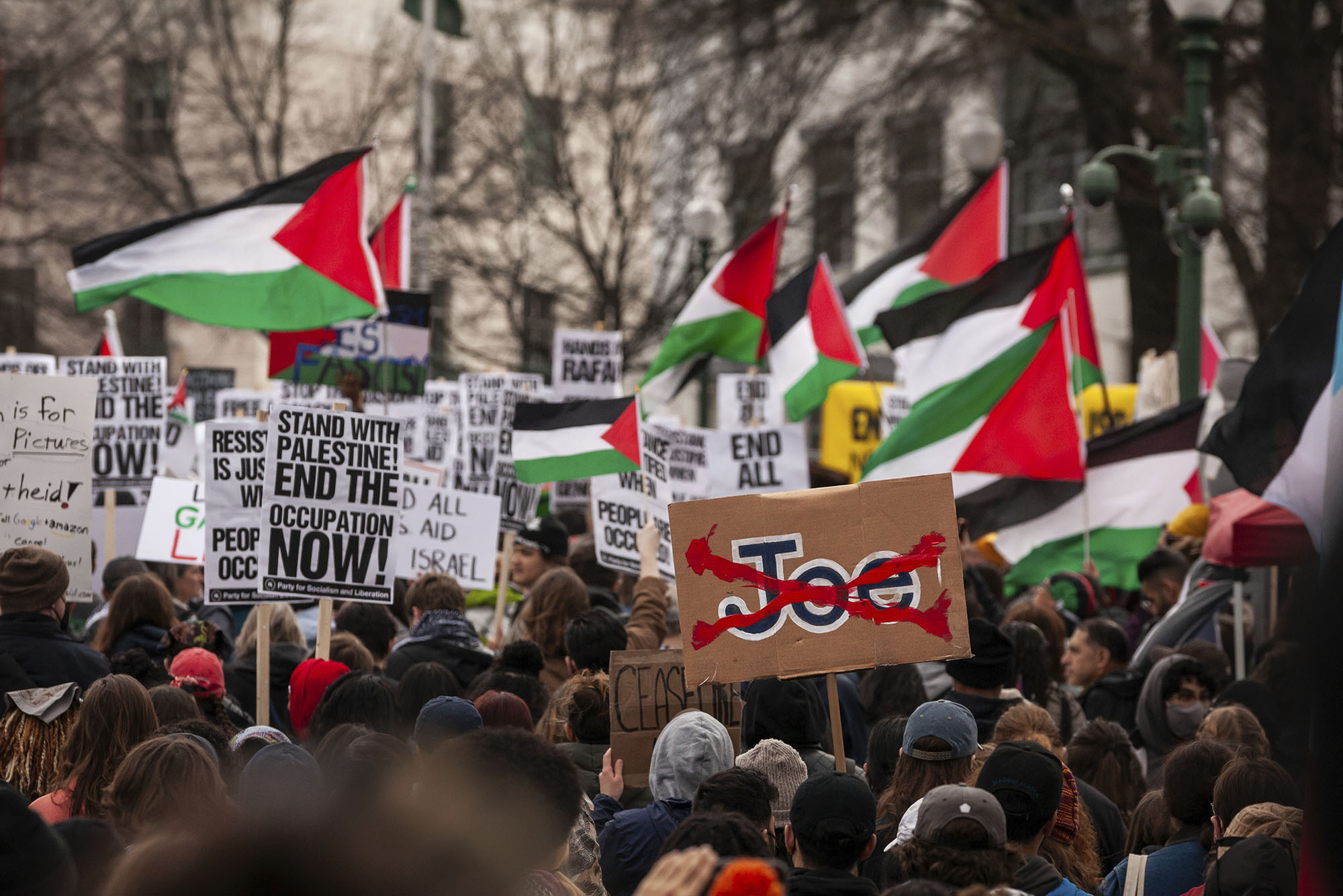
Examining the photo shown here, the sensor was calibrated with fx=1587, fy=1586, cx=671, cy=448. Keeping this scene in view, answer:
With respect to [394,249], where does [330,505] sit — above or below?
below

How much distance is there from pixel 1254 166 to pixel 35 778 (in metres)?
19.0

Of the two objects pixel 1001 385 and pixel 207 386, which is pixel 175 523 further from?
pixel 207 386

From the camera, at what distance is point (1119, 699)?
7250mm

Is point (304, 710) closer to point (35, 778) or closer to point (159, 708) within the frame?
point (159, 708)

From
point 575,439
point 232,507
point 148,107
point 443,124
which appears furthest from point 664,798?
point 148,107

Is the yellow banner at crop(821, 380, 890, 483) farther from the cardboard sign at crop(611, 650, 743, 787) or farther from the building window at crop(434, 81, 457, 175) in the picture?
the building window at crop(434, 81, 457, 175)

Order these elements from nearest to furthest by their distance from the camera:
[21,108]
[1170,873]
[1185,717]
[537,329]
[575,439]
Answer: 1. [1170,873]
2. [1185,717]
3. [575,439]
4. [21,108]
5. [537,329]

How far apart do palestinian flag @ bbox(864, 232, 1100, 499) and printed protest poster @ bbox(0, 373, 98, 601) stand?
4875 millimetres

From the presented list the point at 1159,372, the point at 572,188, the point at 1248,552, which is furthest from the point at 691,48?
the point at 1248,552

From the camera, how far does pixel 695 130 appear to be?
2506cm

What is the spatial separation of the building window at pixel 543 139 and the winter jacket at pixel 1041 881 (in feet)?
74.5

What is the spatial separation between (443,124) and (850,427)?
14.8 m

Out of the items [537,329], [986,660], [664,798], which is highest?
[537,329]

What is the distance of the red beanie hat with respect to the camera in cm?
588
